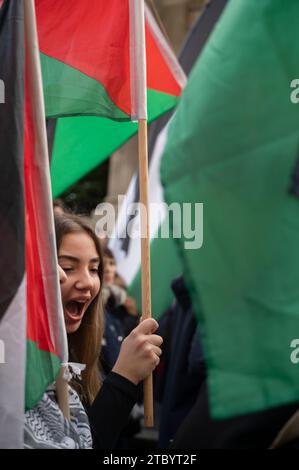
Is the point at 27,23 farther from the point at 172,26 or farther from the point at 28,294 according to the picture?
the point at 172,26

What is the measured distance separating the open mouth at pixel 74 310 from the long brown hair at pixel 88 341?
0.44 ft

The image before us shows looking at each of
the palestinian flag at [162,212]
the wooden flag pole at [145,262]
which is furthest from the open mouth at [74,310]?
the palestinian flag at [162,212]

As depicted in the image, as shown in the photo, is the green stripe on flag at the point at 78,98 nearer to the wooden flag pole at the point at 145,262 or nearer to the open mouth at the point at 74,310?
the wooden flag pole at the point at 145,262

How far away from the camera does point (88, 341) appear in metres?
3.13

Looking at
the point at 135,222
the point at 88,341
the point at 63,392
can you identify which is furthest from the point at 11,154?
the point at 135,222

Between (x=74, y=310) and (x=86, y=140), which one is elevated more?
(x=86, y=140)

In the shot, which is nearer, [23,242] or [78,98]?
[23,242]

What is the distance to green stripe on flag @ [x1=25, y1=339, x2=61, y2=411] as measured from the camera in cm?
229

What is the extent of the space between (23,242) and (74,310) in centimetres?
75

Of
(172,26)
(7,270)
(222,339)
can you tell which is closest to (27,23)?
(7,270)

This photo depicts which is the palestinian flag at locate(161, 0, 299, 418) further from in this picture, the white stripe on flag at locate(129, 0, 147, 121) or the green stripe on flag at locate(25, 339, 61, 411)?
the white stripe on flag at locate(129, 0, 147, 121)

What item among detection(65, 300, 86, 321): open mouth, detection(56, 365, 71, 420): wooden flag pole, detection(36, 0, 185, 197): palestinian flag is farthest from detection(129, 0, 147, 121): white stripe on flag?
detection(56, 365, 71, 420): wooden flag pole

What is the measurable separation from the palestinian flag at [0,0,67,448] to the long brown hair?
0.61 meters

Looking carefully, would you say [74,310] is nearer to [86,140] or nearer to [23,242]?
[23,242]
